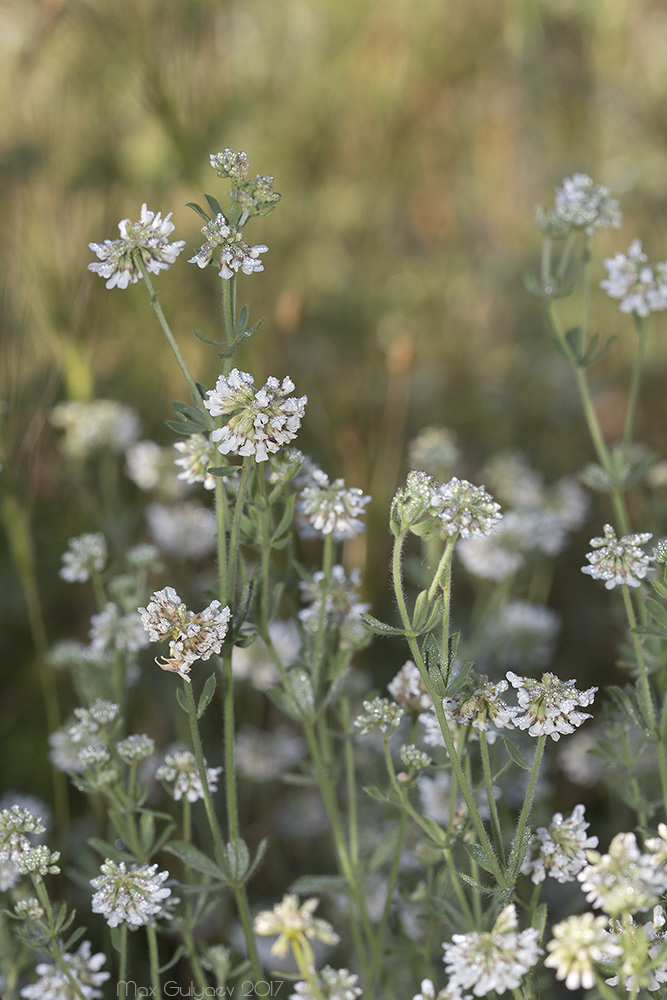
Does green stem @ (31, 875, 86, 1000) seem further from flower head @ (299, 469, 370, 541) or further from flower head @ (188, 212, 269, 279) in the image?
flower head @ (188, 212, 269, 279)

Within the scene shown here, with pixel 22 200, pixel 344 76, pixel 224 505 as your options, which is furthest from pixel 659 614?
pixel 344 76

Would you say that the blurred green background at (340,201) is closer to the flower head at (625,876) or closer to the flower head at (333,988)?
the flower head at (333,988)

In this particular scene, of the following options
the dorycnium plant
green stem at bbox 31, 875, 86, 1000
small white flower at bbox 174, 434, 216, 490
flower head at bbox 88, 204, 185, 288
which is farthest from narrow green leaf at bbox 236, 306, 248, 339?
green stem at bbox 31, 875, 86, 1000

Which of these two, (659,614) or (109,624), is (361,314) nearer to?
(109,624)

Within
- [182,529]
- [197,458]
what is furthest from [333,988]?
[182,529]

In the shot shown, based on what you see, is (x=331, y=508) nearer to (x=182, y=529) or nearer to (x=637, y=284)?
(x=637, y=284)
